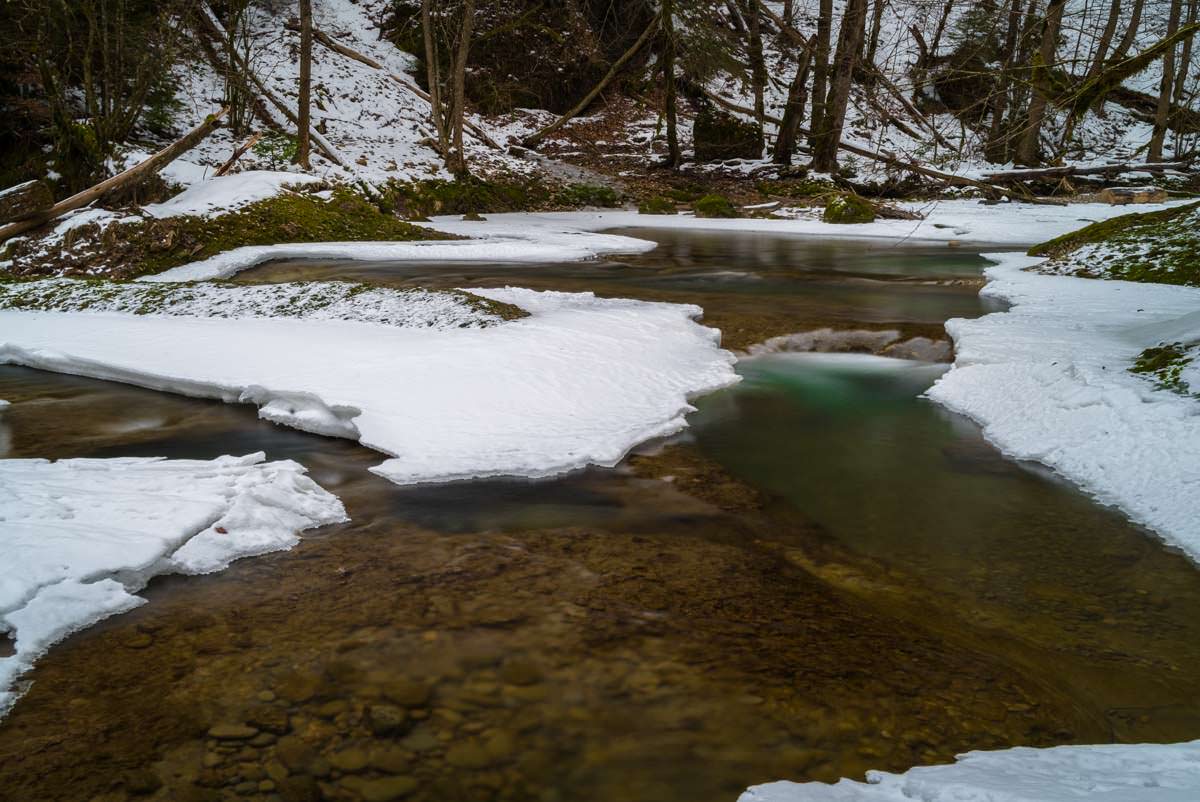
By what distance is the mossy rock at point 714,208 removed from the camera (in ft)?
64.0

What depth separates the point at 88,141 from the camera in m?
12.0

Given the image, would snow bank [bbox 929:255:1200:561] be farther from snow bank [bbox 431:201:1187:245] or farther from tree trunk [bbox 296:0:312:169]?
tree trunk [bbox 296:0:312:169]

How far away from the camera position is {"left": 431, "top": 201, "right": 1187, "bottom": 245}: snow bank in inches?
626

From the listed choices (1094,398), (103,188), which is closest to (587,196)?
(103,188)

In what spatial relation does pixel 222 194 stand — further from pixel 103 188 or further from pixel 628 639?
pixel 628 639

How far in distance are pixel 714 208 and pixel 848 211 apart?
3.31m

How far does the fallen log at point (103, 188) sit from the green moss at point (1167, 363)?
12.9 meters

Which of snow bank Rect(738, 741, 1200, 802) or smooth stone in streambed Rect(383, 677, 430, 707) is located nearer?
snow bank Rect(738, 741, 1200, 802)

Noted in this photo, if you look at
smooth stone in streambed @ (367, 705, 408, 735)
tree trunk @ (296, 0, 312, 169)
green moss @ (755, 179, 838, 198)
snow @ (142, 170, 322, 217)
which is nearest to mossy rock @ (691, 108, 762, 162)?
green moss @ (755, 179, 838, 198)

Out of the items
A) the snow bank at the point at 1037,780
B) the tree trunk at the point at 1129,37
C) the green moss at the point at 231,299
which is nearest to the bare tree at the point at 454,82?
the green moss at the point at 231,299

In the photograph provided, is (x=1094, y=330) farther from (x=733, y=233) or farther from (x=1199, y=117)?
(x=733, y=233)

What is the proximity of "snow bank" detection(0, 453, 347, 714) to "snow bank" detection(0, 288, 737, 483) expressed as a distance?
74 centimetres

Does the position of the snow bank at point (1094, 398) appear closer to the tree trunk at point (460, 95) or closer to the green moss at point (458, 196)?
the green moss at point (458, 196)

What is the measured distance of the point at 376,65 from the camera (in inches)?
933
